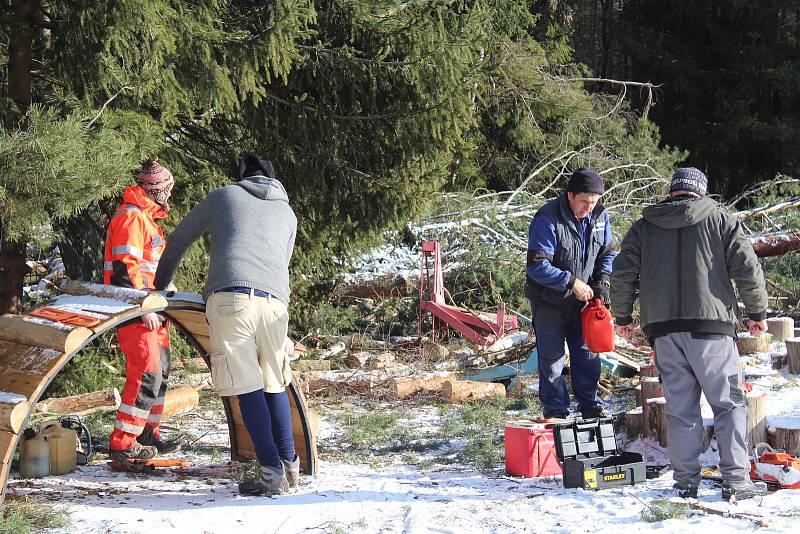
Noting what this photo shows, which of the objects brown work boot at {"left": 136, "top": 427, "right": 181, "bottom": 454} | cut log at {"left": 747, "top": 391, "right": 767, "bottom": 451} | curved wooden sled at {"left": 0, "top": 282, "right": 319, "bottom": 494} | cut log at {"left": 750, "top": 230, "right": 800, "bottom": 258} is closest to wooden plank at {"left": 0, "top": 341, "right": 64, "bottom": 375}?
curved wooden sled at {"left": 0, "top": 282, "right": 319, "bottom": 494}

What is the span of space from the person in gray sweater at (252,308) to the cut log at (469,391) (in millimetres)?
2793

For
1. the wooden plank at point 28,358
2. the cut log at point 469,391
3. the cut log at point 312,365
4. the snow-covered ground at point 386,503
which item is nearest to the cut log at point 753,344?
the cut log at point 469,391

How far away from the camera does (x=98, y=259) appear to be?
8.15m

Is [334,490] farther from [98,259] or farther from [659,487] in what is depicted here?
[98,259]

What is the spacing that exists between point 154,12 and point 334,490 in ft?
12.1

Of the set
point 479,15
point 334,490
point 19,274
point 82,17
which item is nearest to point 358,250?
point 479,15

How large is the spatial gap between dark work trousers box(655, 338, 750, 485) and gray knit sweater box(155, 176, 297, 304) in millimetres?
2149

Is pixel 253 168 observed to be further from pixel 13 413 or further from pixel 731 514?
pixel 731 514

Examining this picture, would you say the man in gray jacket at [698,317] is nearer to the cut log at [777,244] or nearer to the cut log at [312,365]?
the cut log at [312,365]

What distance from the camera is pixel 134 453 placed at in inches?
219

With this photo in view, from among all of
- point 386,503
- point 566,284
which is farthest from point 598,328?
point 386,503

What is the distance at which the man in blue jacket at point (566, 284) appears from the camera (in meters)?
5.55

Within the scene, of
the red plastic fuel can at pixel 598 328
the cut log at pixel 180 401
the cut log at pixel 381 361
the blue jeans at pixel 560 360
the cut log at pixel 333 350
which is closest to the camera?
the red plastic fuel can at pixel 598 328

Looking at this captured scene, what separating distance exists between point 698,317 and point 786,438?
122cm
